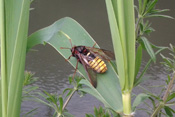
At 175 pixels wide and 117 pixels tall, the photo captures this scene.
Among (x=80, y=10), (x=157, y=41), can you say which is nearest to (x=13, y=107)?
(x=157, y=41)

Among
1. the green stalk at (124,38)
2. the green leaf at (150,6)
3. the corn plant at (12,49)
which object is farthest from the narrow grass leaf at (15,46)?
the green leaf at (150,6)

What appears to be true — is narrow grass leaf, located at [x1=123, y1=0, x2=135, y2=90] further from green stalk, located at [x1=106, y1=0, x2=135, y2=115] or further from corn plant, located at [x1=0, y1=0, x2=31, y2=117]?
corn plant, located at [x1=0, y1=0, x2=31, y2=117]

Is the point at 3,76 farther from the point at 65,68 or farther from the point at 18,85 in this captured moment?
the point at 65,68

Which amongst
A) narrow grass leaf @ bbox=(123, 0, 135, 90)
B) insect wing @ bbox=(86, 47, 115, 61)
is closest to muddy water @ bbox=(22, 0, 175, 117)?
insect wing @ bbox=(86, 47, 115, 61)

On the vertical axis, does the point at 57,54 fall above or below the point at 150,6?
below

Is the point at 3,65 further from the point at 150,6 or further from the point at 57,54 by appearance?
the point at 57,54

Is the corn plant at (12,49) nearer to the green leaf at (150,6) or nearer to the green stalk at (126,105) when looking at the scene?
the green stalk at (126,105)

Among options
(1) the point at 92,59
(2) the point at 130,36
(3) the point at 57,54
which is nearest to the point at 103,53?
(1) the point at 92,59

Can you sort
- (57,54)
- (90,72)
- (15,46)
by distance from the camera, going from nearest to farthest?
(15,46), (90,72), (57,54)
